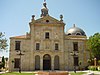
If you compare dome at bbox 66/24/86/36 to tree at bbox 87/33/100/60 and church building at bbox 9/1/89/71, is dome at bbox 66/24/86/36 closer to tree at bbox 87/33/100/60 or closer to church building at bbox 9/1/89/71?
church building at bbox 9/1/89/71

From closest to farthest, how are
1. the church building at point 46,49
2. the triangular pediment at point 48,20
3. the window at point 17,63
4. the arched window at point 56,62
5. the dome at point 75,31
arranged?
the window at point 17,63, the church building at point 46,49, the arched window at point 56,62, the triangular pediment at point 48,20, the dome at point 75,31

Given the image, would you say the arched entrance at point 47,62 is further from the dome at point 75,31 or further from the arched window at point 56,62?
the dome at point 75,31

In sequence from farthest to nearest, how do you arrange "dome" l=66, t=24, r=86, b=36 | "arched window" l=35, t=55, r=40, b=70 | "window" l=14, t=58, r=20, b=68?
"dome" l=66, t=24, r=86, b=36, "arched window" l=35, t=55, r=40, b=70, "window" l=14, t=58, r=20, b=68

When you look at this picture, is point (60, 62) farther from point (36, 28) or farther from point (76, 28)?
point (76, 28)

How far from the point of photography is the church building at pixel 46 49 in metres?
42.4

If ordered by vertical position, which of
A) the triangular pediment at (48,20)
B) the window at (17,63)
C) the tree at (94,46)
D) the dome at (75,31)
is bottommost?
the window at (17,63)

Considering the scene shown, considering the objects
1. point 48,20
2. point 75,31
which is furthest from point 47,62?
point 75,31

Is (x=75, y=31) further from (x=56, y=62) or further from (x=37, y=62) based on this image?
(x=37, y=62)

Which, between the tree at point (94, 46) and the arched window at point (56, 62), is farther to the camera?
the arched window at point (56, 62)

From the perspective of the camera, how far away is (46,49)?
43.4 meters

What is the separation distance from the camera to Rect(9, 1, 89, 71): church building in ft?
139

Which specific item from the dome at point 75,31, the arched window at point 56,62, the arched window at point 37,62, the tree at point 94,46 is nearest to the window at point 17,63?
the arched window at point 37,62

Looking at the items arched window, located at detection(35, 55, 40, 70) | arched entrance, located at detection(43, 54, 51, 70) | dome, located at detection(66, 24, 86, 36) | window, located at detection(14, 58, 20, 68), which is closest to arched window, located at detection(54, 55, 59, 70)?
arched entrance, located at detection(43, 54, 51, 70)

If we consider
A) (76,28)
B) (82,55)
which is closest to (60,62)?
(82,55)
